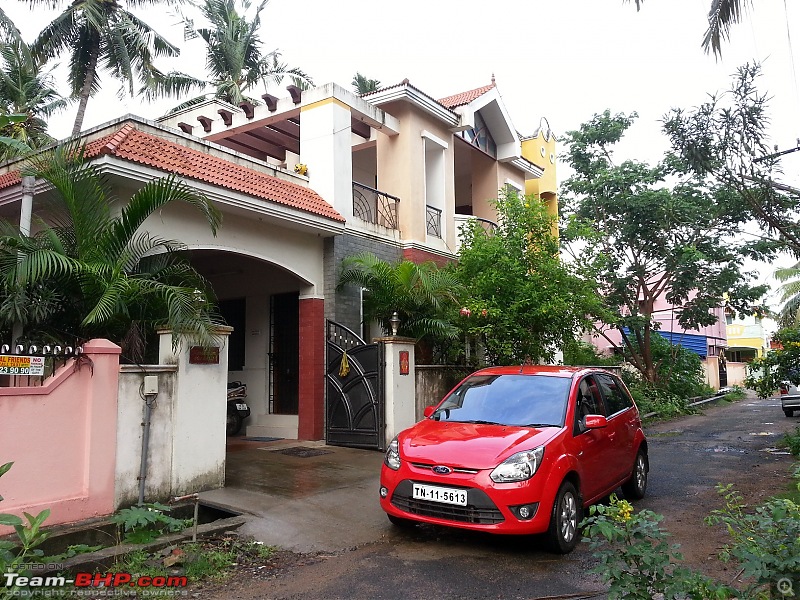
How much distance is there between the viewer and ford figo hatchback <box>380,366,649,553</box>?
17.2ft

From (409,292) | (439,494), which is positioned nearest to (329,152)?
(409,292)

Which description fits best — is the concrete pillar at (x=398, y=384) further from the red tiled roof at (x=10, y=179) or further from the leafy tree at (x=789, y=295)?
the leafy tree at (x=789, y=295)

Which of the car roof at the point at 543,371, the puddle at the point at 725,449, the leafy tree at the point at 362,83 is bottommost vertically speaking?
the puddle at the point at 725,449

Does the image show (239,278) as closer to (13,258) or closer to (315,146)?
(315,146)

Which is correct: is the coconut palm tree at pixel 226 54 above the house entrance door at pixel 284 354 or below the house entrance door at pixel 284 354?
above

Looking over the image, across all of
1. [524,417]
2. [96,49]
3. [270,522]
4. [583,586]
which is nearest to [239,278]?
[270,522]

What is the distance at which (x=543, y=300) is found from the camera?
468 inches

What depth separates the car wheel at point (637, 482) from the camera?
298 inches

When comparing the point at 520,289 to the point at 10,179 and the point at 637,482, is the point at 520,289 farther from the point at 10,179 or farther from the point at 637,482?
the point at 10,179

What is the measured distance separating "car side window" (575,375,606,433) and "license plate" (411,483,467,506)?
1532mm

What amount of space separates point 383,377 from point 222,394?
3.46 metres

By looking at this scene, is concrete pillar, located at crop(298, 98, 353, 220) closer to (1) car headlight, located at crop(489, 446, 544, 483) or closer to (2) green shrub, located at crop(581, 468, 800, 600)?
(1) car headlight, located at crop(489, 446, 544, 483)

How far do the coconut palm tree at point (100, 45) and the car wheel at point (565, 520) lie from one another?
65.8ft

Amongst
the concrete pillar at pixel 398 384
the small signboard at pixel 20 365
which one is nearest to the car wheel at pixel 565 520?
the small signboard at pixel 20 365
